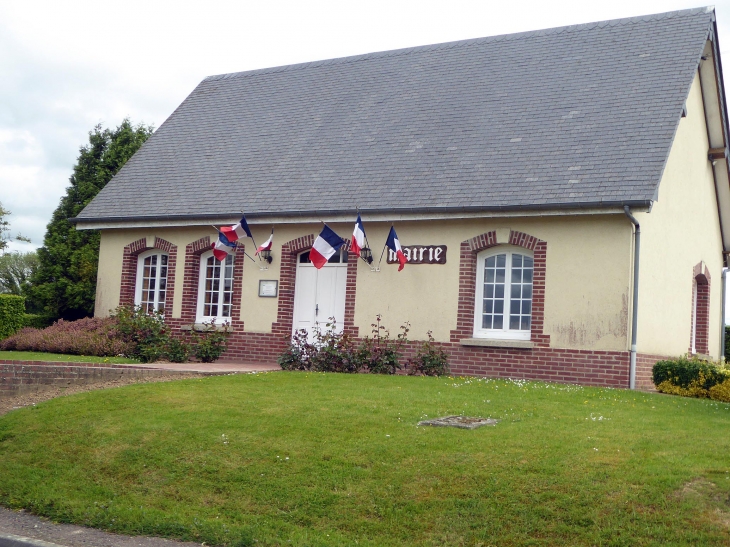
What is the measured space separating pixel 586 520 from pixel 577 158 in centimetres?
1002

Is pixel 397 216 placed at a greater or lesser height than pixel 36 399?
greater

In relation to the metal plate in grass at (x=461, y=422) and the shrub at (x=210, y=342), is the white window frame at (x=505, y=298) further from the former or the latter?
the metal plate in grass at (x=461, y=422)

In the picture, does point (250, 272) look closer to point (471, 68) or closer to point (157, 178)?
point (157, 178)

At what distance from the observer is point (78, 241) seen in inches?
1120

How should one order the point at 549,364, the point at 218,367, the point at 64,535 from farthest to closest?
the point at 218,367 < the point at 549,364 < the point at 64,535

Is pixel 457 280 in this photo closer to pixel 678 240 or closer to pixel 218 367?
pixel 218 367

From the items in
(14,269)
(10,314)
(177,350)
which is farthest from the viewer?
(14,269)

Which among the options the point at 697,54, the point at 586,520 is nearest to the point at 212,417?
the point at 586,520

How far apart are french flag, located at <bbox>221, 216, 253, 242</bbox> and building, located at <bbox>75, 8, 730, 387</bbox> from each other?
14.6 inches

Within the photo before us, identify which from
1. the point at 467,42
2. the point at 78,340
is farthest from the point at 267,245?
the point at 467,42

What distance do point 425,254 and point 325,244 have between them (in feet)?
6.31

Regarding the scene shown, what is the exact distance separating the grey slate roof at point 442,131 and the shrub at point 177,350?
2.87 metres

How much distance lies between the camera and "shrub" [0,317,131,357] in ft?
57.5

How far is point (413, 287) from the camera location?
16.2 meters
